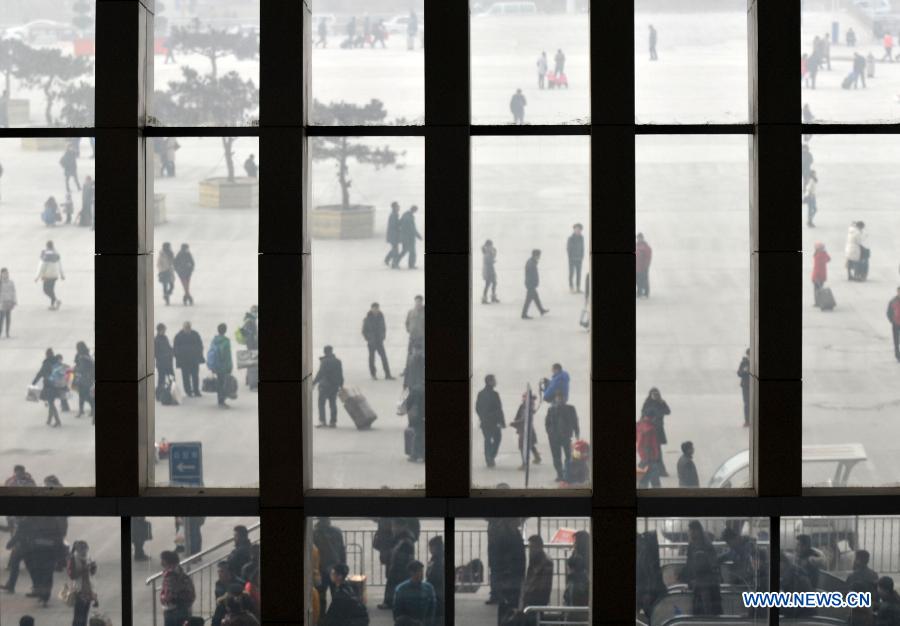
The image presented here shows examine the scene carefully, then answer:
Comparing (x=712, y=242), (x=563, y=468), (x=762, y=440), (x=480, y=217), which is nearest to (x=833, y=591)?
(x=762, y=440)

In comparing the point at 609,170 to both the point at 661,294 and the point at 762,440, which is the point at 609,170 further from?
the point at 762,440

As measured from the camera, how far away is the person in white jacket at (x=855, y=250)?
11.4m

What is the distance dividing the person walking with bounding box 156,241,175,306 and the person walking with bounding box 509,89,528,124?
3785 millimetres

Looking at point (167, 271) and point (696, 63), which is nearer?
point (696, 63)

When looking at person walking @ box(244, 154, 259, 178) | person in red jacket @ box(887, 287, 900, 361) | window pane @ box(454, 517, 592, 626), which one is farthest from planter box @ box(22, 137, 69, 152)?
person in red jacket @ box(887, 287, 900, 361)

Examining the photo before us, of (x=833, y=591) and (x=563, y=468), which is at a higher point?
(x=563, y=468)

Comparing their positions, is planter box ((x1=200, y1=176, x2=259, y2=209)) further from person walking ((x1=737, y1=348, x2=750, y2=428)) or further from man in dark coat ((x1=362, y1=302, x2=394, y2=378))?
person walking ((x1=737, y1=348, x2=750, y2=428))

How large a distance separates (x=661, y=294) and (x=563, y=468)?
2.02 meters

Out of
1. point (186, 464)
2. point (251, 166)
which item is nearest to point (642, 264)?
point (251, 166)

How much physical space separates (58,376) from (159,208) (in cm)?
199

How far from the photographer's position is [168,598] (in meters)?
11.7

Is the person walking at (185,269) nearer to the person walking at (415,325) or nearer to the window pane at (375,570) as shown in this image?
the person walking at (415,325)

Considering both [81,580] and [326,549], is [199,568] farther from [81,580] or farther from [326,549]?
[326,549]

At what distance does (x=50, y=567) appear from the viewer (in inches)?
461
